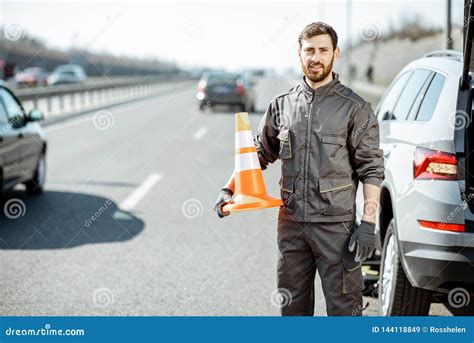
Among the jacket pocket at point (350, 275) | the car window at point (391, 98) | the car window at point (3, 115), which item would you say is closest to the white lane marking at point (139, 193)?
the car window at point (3, 115)

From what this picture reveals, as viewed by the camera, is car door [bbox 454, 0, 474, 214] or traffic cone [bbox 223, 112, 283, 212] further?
car door [bbox 454, 0, 474, 214]

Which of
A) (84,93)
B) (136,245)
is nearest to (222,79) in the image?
(84,93)

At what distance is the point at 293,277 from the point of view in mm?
3877

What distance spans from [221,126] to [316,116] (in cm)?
1960

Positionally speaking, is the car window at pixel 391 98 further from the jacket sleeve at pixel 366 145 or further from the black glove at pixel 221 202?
the black glove at pixel 221 202

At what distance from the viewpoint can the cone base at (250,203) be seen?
380 cm

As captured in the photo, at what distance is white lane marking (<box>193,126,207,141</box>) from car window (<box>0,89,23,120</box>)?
362 inches

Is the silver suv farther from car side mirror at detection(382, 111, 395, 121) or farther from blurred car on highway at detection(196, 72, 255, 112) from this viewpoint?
blurred car on highway at detection(196, 72, 255, 112)

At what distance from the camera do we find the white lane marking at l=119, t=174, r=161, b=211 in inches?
385

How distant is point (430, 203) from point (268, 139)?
1049 mm

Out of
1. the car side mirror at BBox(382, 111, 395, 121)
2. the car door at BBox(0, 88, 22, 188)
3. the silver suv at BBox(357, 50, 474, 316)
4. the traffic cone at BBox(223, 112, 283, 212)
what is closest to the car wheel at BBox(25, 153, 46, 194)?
the car door at BBox(0, 88, 22, 188)

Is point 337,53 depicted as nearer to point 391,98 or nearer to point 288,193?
point 288,193

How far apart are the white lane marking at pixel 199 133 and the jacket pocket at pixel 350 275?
15.4 metres

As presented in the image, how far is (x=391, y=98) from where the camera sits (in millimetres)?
6090
